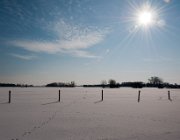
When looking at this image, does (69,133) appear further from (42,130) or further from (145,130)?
(145,130)

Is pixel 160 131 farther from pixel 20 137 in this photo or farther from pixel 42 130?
pixel 20 137

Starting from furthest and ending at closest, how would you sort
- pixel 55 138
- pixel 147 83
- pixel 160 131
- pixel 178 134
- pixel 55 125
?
pixel 147 83, pixel 55 125, pixel 160 131, pixel 178 134, pixel 55 138

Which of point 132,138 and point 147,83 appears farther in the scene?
point 147,83

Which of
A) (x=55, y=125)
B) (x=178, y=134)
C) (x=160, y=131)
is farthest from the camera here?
(x=55, y=125)

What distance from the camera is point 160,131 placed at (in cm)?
793

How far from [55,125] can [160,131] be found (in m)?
4.09

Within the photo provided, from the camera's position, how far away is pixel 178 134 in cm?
745

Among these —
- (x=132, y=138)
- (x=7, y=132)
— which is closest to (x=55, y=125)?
(x=7, y=132)

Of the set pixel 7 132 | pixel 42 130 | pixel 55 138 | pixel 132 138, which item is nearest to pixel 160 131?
pixel 132 138

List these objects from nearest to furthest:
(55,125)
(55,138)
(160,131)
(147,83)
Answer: (55,138), (160,131), (55,125), (147,83)

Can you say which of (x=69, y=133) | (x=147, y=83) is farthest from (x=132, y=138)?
(x=147, y=83)

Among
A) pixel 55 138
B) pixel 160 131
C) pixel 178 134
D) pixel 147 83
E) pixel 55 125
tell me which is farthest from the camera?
pixel 147 83

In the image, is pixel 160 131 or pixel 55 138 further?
pixel 160 131

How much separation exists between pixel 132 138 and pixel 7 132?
4.28 m
